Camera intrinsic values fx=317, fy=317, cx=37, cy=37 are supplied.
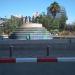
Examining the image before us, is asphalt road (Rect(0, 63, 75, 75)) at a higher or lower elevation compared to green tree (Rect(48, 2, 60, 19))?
lower

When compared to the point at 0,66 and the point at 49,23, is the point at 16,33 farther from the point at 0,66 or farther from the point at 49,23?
the point at 49,23

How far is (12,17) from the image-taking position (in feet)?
368

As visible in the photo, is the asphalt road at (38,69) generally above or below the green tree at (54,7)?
below

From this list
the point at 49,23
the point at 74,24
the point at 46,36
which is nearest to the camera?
the point at 46,36

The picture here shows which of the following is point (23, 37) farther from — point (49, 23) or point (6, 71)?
point (49, 23)

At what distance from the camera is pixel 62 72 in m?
7.32

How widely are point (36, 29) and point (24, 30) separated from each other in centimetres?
187

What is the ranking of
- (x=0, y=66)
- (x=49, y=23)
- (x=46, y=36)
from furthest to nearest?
(x=49, y=23)
(x=46, y=36)
(x=0, y=66)

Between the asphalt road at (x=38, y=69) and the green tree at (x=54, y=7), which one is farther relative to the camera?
the green tree at (x=54, y=7)

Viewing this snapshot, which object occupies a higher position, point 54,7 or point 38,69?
point 54,7

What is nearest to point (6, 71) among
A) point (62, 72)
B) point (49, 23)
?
point (62, 72)

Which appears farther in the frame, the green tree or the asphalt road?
the green tree

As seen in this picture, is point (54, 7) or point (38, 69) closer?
point (38, 69)

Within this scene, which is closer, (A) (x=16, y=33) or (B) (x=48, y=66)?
(B) (x=48, y=66)
